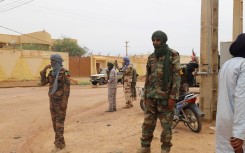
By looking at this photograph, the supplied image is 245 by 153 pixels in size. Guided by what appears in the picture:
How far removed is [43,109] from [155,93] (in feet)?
28.1

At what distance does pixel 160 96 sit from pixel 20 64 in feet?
101

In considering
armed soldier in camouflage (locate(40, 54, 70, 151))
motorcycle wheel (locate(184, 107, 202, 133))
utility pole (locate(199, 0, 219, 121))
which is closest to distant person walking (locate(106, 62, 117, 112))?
utility pole (locate(199, 0, 219, 121))

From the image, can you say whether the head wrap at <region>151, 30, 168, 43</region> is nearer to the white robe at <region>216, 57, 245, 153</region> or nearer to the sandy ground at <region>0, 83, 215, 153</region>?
the sandy ground at <region>0, 83, 215, 153</region>

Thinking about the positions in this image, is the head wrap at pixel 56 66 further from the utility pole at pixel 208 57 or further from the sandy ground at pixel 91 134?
the utility pole at pixel 208 57

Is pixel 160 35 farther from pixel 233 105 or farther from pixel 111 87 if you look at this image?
pixel 111 87

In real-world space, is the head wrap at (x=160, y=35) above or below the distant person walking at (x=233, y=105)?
above

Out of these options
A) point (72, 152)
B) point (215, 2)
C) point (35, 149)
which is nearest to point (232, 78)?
point (72, 152)

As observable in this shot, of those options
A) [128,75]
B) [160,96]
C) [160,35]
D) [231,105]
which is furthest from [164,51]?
[128,75]

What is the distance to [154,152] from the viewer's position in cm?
613

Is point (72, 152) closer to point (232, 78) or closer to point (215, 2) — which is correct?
point (232, 78)

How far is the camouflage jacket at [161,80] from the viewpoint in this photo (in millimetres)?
5391

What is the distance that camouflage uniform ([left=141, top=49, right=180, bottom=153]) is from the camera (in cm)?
540

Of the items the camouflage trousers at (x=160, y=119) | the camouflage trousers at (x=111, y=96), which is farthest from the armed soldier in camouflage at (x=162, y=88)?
the camouflage trousers at (x=111, y=96)

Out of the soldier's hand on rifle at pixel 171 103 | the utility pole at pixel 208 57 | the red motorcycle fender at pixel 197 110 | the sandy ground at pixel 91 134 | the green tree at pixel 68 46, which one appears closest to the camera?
the soldier's hand on rifle at pixel 171 103
